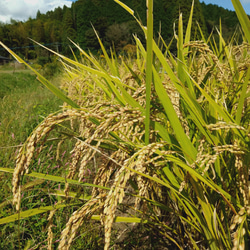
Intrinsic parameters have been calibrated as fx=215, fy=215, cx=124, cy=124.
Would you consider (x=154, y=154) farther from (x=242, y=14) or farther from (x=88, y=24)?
(x=88, y=24)

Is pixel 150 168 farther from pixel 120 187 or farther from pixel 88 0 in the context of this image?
pixel 88 0

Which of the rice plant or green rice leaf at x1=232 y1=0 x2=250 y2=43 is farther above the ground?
green rice leaf at x1=232 y1=0 x2=250 y2=43

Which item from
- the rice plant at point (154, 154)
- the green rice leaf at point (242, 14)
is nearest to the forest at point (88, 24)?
the rice plant at point (154, 154)

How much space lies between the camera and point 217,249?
2.80 ft

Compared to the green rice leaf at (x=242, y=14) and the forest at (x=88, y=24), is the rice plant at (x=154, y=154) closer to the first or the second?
the green rice leaf at (x=242, y=14)

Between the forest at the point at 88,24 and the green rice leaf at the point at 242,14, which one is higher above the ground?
the forest at the point at 88,24

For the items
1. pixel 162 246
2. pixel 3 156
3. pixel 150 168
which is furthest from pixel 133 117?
pixel 3 156

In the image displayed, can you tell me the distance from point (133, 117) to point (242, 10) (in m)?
0.46

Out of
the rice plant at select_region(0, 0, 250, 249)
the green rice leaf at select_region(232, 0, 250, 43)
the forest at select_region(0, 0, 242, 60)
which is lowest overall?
the rice plant at select_region(0, 0, 250, 249)

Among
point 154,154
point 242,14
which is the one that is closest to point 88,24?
point 154,154

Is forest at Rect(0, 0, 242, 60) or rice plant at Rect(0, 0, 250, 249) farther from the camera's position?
forest at Rect(0, 0, 242, 60)

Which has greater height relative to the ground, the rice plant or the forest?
the forest

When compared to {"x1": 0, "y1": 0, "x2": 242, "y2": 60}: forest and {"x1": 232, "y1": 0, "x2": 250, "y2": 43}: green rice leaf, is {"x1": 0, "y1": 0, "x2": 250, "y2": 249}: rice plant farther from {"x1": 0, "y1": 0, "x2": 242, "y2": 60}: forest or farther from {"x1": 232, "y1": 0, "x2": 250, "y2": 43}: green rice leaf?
{"x1": 0, "y1": 0, "x2": 242, "y2": 60}: forest

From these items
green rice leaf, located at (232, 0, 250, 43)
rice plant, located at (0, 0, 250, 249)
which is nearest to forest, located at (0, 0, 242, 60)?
rice plant, located at (0, 0, 250, 249)
